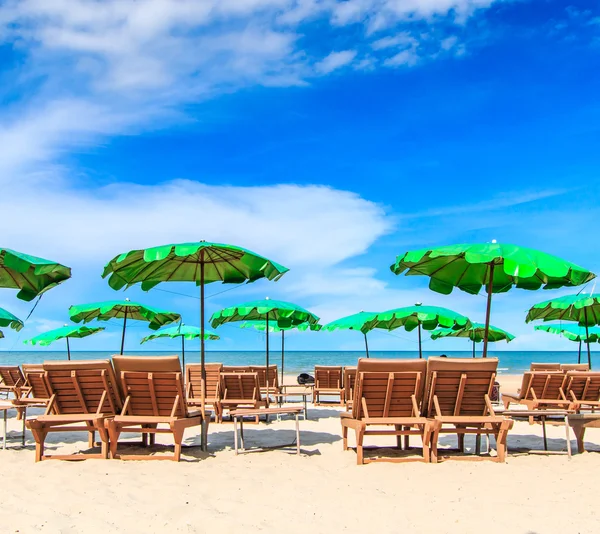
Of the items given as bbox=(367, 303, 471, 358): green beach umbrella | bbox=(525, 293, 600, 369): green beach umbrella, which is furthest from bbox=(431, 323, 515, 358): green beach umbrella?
bbox=(367, 303, 471, 358): green beach umbrella

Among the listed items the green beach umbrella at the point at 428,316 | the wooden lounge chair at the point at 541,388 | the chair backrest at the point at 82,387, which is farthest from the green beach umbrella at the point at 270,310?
Answer: the chair backrest at the point at 82,387

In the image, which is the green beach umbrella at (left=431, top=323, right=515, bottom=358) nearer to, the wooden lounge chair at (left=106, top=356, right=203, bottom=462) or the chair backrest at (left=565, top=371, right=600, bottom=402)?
the chair backrest at (left=565, top=371, right=600, bottom=402)

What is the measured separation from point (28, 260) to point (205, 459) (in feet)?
7.94

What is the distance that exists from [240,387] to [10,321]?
496 centimetres

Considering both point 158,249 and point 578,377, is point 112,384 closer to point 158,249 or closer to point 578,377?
point 158,249

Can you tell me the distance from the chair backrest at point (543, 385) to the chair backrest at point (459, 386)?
258 cm

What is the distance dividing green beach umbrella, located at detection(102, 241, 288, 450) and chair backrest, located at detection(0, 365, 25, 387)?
5.08 metres

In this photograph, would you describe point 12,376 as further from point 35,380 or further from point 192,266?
point 192,266

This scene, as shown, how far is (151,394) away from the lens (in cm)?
530

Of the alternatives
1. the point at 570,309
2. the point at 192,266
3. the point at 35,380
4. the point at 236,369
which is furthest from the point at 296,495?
the point at 570,309

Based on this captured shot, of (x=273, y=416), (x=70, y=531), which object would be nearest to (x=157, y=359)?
(x=70, y=531)

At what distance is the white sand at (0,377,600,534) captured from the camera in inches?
128

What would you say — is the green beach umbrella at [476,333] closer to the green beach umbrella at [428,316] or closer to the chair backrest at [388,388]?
the green beach umbrella at [428,316]

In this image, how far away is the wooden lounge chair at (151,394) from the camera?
203 inches
